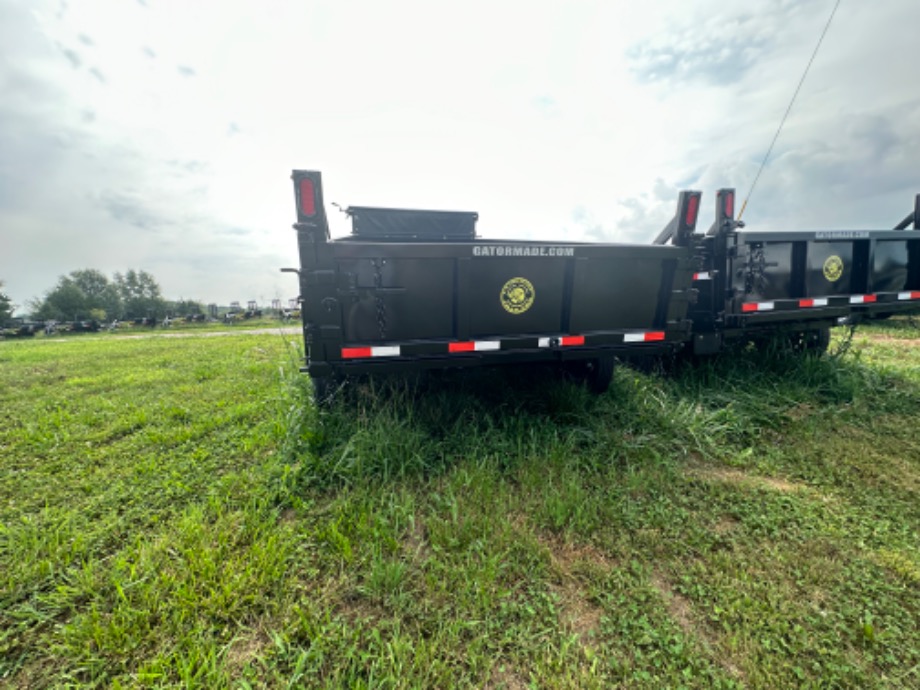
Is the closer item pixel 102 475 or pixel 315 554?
pixel 315 554

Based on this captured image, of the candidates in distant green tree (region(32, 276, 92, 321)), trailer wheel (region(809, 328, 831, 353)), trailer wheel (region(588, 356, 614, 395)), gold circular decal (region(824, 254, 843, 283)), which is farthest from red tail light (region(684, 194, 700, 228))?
distant green tree (region(32, 276, 92, 321))

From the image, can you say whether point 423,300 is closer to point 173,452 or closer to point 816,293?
point 173,452

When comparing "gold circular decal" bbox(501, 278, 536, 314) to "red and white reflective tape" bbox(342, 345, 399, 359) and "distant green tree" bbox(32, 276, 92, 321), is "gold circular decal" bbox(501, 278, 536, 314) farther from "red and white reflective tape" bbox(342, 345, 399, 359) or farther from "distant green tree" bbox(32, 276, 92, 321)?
"distant green tree" bbox(32, 276, 92, 321)

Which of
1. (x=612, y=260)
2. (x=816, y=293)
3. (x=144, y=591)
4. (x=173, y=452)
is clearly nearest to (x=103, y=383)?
(x=173, y=452)

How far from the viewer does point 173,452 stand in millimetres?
3395

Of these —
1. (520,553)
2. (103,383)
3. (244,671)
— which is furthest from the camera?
(103,383)

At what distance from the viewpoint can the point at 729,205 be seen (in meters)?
4.41

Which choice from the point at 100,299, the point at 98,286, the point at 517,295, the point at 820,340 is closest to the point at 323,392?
the point at 517,295

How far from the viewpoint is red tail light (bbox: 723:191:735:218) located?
173 inches

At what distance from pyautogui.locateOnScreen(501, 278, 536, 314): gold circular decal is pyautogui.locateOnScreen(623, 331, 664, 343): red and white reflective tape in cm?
111

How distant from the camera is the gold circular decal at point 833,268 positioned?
16.6 feet

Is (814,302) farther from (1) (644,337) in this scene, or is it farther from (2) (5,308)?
(2) (5,308)

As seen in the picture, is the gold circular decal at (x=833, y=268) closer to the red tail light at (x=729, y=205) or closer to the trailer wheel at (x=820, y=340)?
the trailer wheel at (x=820, y=340)

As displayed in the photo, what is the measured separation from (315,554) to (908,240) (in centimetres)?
850
